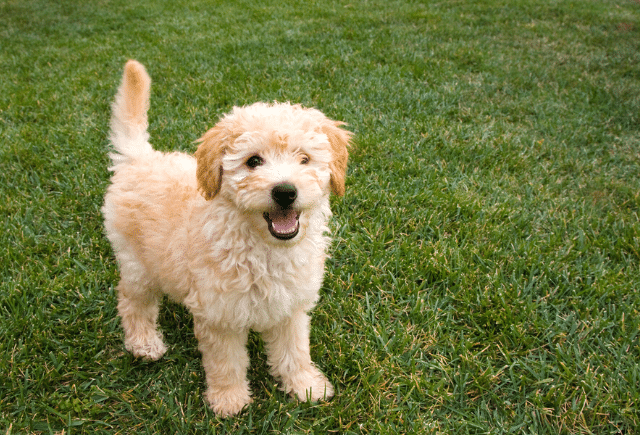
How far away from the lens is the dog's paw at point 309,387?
2.50 metres

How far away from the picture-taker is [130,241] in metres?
2.55

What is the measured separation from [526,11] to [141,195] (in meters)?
11.3

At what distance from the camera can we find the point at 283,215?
1.96 meters

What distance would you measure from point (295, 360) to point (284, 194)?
3.74ft

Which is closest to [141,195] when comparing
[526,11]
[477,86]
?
[477,86]

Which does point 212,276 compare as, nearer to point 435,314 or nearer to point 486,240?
point 435,314

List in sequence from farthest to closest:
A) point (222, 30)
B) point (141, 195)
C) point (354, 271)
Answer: point (222, 30), point (354, 271), point (141, 195)

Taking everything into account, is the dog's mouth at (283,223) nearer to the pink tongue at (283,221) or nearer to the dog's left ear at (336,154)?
the pink tongue at (283,221)

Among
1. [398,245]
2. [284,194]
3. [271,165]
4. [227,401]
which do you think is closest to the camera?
[284,194]

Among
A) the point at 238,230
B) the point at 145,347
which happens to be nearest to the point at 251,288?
the point at 238,230

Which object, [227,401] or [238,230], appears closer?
[238,230]

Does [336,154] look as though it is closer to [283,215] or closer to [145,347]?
[283,215]

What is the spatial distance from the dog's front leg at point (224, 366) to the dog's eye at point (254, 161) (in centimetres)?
86

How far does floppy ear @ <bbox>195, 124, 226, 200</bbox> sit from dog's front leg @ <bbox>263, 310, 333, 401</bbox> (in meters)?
0.89
